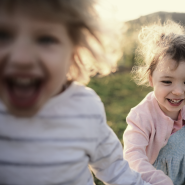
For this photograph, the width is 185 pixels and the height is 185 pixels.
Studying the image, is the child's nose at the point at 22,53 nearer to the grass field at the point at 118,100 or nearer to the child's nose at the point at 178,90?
the child's nose at the point at 178,90

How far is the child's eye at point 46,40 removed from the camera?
2.75 feet

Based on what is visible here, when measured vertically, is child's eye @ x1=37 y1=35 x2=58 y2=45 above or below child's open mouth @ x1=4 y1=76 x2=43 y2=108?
above

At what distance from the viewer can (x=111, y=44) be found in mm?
1099

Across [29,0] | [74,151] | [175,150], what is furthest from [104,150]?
[175,150]

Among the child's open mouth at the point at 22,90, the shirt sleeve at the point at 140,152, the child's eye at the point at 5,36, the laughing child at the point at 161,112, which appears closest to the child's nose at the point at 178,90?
the laughing child at the point at 161,112

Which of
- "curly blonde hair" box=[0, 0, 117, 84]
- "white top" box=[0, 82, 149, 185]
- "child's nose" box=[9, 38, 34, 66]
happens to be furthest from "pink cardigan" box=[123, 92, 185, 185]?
"child's nose" box=[9, 38, 34, 66]

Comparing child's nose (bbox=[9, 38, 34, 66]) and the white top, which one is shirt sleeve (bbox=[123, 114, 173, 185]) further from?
child's nose (bbox=[9, 38, 34, 66])

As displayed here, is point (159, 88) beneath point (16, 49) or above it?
beneath

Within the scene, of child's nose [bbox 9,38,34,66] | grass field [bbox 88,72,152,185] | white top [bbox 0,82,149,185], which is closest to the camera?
child's nose [bbox 9,38,34,66]

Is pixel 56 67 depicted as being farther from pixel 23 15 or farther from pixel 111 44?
pixel 111 44

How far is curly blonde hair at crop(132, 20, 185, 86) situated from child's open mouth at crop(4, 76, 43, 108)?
3.74ft

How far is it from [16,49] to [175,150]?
1517 millimetres

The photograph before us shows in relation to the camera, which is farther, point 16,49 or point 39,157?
point 39,157

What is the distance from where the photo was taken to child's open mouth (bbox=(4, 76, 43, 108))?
82 centimetres
